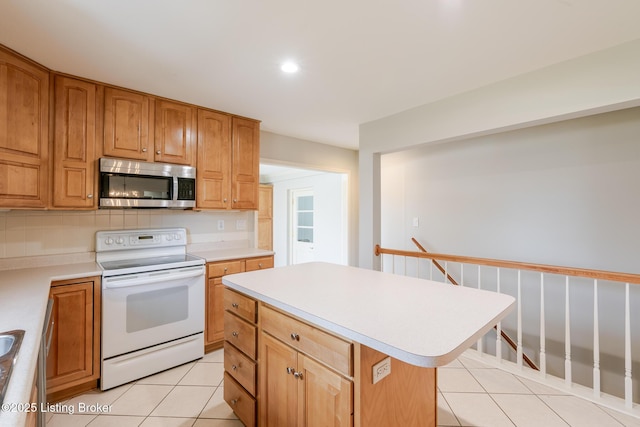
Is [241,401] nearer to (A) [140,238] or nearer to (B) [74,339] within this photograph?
(B) [74,339]

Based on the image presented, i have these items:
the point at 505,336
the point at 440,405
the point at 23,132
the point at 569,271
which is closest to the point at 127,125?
the point at 23,132

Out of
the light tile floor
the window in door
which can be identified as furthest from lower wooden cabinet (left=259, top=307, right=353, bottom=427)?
the window in door

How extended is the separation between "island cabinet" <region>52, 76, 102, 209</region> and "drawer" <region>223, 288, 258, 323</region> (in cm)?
143

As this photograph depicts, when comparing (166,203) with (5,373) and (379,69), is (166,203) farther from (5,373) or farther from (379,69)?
(379,69)

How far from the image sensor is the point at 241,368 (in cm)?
167

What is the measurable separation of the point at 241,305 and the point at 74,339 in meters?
1.33

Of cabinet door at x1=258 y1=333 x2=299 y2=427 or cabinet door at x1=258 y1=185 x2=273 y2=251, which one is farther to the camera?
cabinet door at x1=258 y1=185 x2=273 y2=251

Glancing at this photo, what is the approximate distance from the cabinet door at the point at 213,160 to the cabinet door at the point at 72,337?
45.3 inches

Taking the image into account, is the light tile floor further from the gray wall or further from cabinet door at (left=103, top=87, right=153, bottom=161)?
cabinet door at (left=103, top=87, right=153, bottom=161)

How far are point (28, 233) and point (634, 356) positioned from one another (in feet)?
16.9

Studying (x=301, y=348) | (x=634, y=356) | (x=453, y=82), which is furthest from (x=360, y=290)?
(x=634, y=356)

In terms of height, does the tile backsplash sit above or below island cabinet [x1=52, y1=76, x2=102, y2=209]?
below

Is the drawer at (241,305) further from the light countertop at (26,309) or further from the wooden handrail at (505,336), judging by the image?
the wooden handrail at (505,336)

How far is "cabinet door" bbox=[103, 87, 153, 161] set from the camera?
91.2 inches
